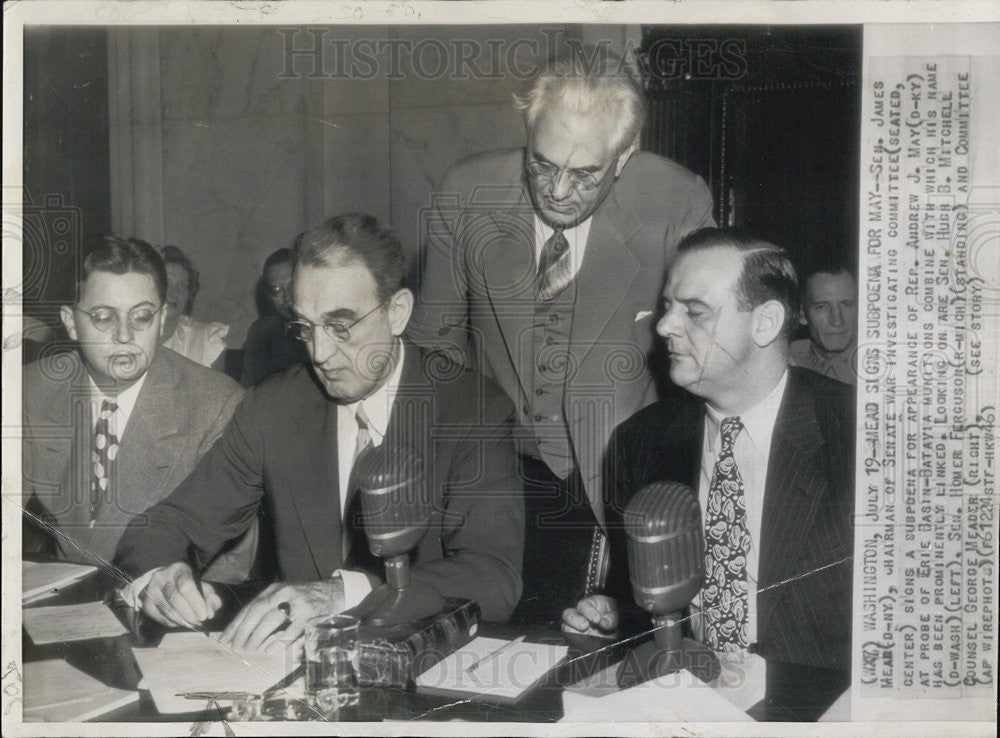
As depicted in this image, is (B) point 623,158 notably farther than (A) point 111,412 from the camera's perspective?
No

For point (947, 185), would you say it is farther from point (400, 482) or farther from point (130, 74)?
point (130, 74)

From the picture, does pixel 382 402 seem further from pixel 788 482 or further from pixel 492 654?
pixel 788 482

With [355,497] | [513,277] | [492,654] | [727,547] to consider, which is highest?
[513,277]

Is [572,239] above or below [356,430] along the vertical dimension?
above

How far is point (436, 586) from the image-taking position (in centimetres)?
212

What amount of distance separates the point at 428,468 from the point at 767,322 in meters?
0.80

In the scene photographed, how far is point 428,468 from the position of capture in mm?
2146

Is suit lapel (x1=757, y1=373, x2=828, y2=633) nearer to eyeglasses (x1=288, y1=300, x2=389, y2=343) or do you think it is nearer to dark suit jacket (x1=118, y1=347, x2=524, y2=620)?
dark suit jacket (x1=118, y1=347, x2=524, y2=620)

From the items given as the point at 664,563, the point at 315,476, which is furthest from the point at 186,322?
the point at 664,563

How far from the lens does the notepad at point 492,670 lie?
83.6 inches

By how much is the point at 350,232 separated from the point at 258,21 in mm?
523

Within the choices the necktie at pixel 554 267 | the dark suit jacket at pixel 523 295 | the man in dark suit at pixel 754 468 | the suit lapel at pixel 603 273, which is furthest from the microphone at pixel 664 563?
the necktie at pixel 554 267

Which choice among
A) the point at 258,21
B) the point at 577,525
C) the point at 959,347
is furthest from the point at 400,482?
the point at 959,347

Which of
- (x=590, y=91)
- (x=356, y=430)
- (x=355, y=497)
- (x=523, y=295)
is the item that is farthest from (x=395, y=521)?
(x=590, y=91)
